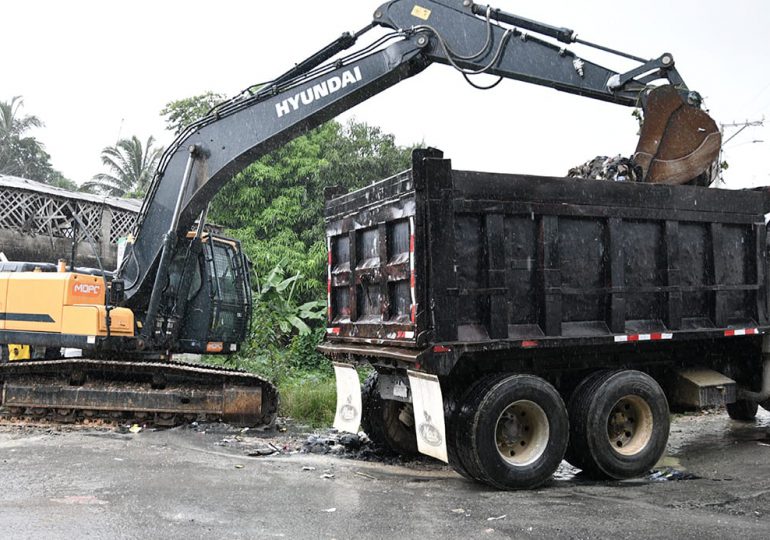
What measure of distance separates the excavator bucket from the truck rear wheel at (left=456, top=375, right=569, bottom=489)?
304 centimetres

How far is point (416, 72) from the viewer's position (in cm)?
845

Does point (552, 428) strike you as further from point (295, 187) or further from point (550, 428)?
point (295, 187)

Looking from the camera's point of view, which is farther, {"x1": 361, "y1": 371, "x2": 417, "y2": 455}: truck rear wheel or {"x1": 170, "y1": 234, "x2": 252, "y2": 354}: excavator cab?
{"x1": 170, "y1": 234, "x2": 252, "y2": 354}: excavator cab

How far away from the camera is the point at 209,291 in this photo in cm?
979

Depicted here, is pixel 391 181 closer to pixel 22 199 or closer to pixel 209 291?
pixel 209 291

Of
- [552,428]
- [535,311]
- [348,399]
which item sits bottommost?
[552,428]

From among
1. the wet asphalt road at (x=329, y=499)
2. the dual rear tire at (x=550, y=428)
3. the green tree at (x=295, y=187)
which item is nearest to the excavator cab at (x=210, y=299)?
the wet asphalt road at (x=329, y=499)

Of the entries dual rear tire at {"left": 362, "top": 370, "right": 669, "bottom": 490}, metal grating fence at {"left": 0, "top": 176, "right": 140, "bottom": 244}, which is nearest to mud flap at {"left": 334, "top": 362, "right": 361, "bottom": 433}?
dual rear tire at {"left": 362, "top": 370, "right": 669, "bottom": 490}

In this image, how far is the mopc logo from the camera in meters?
9.10

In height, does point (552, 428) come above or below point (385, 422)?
above

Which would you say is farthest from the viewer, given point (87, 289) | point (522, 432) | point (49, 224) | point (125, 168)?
point (125, 168)

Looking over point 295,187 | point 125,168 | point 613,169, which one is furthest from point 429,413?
point 125,168

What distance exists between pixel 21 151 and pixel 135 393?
3915 cm

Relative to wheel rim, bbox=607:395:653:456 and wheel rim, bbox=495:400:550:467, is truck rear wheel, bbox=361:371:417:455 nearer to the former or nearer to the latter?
wheel rim, bbox=495:400:550:467
